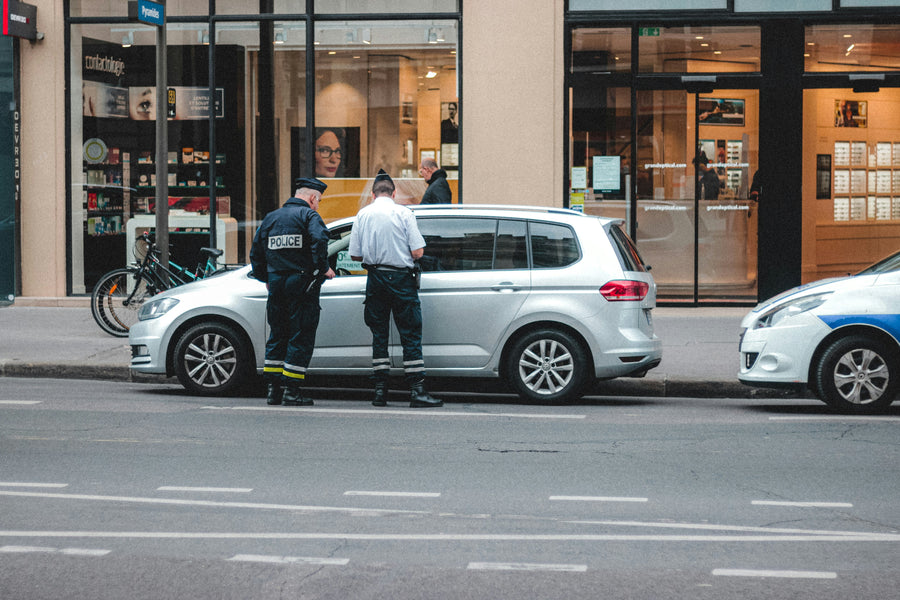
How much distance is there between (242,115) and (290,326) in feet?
25.4

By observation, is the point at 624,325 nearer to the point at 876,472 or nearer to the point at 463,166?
the point at 876,472

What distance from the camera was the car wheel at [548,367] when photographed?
1028 centimetres

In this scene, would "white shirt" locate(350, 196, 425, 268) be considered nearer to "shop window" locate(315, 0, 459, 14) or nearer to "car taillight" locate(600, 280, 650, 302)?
"car taillight" locate(600, 280, 650, 302)

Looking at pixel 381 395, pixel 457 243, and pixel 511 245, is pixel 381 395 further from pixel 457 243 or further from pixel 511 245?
pixel 511 245

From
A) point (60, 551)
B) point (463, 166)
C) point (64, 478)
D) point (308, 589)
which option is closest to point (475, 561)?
point (308, 589)

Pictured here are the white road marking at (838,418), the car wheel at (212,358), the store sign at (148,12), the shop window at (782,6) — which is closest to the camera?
the white road marking at (838,418)

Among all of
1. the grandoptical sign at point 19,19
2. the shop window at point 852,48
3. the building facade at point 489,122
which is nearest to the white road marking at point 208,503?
the building facade at point 489,122

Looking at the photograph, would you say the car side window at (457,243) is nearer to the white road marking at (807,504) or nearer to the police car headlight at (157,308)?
the police car headlight at (157,308)

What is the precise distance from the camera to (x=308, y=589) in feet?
16.4

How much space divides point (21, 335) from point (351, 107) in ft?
18.0

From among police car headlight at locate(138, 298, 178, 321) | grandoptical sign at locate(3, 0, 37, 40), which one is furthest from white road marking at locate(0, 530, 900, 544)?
grandoptical sign at locate(3, 0, 37, 40)

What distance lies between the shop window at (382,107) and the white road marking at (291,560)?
38.6ft

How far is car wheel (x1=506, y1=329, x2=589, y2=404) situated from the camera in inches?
405

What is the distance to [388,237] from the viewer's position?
10.0 m
